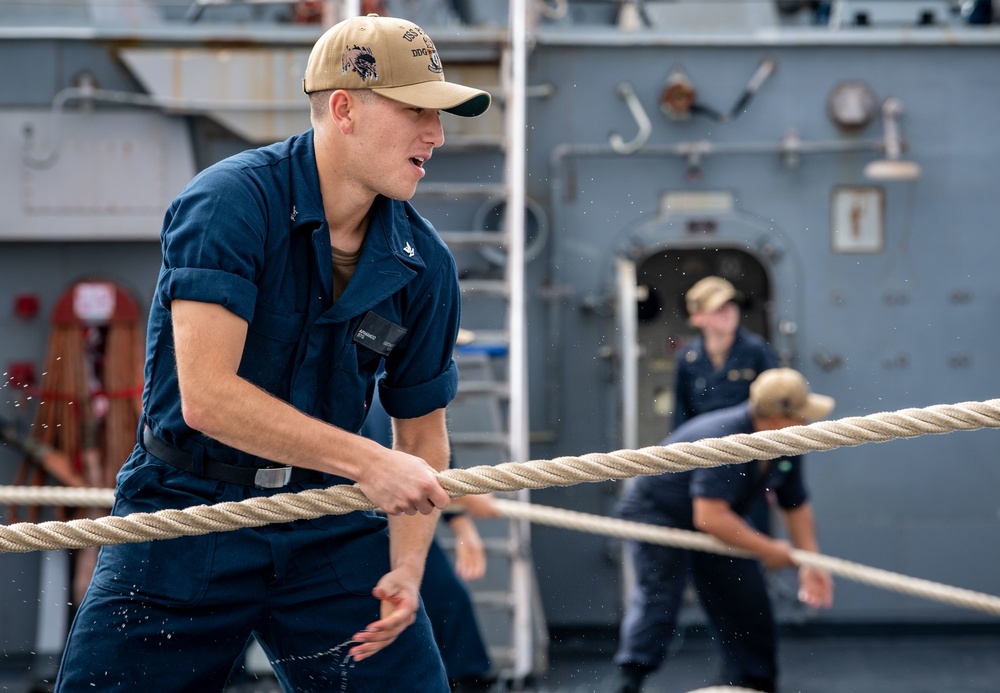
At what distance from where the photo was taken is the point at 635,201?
6.77 metres

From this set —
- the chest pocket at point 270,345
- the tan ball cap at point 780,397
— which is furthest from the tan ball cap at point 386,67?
the tan ball cap at point 780,397

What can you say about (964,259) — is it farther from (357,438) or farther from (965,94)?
(357,438)

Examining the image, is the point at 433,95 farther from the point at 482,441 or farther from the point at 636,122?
the point at 636,122

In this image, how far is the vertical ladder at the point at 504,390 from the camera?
581 cm

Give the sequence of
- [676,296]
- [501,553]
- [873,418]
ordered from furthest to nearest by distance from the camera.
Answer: [676,296] → [501,553] → [873,418]

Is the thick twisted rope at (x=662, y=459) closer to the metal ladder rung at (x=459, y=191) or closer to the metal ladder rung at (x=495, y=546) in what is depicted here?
the metal ladder rung at (x=459, y=191)

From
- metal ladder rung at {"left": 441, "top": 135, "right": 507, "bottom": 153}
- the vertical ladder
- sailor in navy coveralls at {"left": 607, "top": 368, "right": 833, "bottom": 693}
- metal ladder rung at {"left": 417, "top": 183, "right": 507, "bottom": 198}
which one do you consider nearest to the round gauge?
the vertical ladder

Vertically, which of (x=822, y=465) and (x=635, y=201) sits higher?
(x=635, y=201)

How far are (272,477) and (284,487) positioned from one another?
0.04 metres

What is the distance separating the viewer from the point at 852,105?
663 cm

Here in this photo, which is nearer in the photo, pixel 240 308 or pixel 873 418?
pixel 240 308

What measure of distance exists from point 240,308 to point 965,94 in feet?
19.2

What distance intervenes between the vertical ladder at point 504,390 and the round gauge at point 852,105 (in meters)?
1.86

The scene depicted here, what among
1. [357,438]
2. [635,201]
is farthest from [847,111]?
[357,438]
